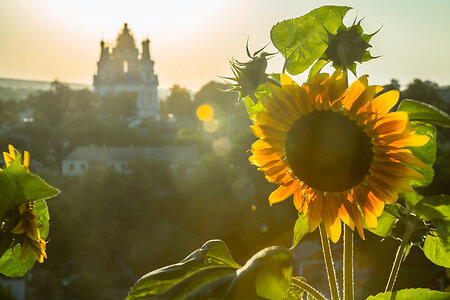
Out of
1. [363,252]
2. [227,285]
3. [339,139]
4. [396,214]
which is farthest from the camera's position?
[363,252]

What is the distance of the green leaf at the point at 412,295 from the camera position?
0.56 metres

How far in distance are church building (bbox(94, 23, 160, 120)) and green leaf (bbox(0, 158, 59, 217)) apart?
41.6 meters

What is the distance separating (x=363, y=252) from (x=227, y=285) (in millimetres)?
15339

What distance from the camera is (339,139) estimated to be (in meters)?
0.55

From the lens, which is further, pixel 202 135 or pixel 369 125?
pixel 202 135

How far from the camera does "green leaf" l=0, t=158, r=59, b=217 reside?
544 mm

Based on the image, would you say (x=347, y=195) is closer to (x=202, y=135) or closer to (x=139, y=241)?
(x=139, y=241)

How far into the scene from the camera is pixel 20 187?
0.56 meters

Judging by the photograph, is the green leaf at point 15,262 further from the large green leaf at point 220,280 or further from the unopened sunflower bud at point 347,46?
the unopened sunflower bud at point 347,46

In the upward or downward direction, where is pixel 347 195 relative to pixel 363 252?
upward

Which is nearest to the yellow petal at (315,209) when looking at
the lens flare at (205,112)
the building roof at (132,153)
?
the building roof at (132,153)

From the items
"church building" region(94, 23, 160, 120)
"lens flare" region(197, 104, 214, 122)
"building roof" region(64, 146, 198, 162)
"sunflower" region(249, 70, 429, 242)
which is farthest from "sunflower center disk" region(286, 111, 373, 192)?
"church building" region(94, 23, 160, 120)

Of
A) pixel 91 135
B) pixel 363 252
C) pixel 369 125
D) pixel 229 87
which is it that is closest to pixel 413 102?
pixel 369 125

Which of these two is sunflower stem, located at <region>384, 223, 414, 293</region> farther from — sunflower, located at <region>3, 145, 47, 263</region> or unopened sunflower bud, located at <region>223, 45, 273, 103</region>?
sunflower, located at <region>3, 145, 47, 263</region>
